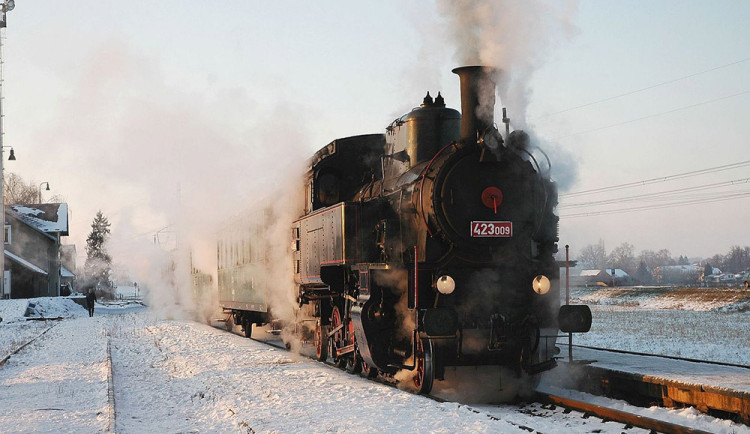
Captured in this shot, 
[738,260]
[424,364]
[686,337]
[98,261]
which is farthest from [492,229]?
[738,260]

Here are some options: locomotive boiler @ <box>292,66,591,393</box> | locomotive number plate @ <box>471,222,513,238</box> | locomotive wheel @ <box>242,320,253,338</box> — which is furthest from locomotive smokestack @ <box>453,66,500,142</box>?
locomotive wheel @ <box>242,320,253,338</box>

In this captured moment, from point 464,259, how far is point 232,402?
3313 mm

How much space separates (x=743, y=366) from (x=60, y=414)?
8.70m

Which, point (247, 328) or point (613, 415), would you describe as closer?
point (613, 415)

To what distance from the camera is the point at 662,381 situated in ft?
29.5

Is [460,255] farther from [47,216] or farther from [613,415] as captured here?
[47,216]

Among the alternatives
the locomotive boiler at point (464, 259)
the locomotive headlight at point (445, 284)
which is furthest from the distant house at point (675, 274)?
the locomotive headlight at point (445, 284)

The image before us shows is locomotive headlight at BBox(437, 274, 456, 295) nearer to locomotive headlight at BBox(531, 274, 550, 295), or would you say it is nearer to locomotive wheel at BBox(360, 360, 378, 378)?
locomotive headlight at BBox(531, 274, 550, 295)

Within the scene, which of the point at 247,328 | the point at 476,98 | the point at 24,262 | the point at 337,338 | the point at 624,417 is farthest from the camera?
the point at 24,262

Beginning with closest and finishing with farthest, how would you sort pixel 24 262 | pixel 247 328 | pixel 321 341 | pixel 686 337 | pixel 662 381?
pixel 662 381 → pixel 321 341 → pixel 686 337 → pixel 247 328 → pixel 24 262

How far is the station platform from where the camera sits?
814cm

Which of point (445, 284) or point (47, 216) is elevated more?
point (47, 216)

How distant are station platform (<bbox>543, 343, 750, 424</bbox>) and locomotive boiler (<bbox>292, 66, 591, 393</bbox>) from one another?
97 centimetres

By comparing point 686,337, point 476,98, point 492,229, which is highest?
point 476,98
